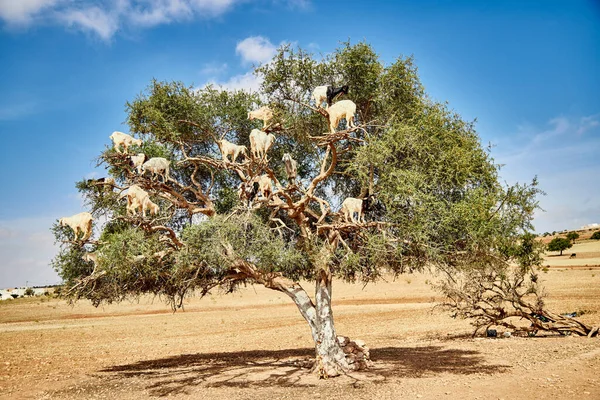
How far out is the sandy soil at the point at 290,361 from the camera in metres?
12.4

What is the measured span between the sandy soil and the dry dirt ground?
0.04m

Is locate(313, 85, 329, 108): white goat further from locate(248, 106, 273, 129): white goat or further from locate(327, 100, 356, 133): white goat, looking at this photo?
locate(248, 106, 273, 129): white goat

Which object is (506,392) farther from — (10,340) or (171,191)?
(10,340)

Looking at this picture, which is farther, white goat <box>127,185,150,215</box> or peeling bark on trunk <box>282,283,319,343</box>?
peeling bark on trunk <box>282,283,319,343</box>

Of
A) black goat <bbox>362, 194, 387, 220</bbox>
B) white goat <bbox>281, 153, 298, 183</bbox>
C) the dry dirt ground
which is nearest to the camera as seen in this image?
the dry dirt ground

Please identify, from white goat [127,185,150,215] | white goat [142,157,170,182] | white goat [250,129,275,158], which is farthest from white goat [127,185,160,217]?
white goat [250,129,275,158]

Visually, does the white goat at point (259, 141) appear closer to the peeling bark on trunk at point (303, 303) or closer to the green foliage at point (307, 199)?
the green foliage at point (307, 199)

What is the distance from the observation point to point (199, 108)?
16.8 meters

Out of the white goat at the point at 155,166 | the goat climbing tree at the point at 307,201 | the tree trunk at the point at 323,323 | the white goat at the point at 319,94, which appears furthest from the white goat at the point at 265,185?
the white goat at the point at 155,166

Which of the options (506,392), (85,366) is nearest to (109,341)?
(85,366)

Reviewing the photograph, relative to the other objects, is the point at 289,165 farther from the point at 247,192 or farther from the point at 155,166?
the point at 155,166

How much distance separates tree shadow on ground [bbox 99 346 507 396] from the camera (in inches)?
548

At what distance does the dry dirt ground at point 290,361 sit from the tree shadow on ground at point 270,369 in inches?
1.6

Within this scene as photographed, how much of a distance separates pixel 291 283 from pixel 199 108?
22.3 ft
